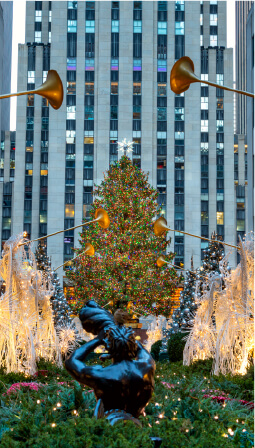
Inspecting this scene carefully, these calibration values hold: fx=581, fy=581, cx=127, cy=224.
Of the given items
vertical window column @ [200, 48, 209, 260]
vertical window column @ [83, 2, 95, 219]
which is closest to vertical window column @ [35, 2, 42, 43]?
vertical window column @ [83, 2, 95, 219]

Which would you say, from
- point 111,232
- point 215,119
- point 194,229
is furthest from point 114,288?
point 215,119

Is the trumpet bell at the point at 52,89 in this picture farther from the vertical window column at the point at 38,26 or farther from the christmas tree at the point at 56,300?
the vertical window column at the point at 38,26

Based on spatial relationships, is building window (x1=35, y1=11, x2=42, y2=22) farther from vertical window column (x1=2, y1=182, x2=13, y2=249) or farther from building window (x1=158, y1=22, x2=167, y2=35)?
vertical window column (x1=2, y1=182, x2=13, y2=249)

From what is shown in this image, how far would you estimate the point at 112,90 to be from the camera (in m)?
73.0

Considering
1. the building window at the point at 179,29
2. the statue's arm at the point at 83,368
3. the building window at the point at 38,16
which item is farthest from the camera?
the building window at the point at 38,16

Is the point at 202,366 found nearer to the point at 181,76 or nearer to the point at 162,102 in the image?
the point at 181,76

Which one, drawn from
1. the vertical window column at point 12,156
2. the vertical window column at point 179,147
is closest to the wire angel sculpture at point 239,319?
the vertical window column at point 179,147

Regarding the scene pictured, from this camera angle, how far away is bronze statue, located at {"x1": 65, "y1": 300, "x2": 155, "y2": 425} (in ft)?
22.2

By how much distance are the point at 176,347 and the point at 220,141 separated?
5355 centimetres

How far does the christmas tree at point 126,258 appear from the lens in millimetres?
41625

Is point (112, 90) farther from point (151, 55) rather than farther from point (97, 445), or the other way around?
point (97, 445)

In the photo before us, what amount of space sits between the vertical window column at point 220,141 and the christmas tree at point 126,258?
95.7 feet

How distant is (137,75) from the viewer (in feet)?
240

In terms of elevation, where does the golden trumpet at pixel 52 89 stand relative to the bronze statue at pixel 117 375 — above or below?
above
